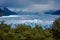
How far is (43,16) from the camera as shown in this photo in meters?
15.8

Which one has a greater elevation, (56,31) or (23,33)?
(23,33)

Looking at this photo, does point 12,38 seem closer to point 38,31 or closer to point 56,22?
Answer: point 38,31

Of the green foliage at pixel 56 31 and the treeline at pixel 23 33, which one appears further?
the green foliage at pixel 56 31

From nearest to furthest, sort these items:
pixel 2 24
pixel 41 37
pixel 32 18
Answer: pixel 41 37, pixel 2 24, pixel 32 18

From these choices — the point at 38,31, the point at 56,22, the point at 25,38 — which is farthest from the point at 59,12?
the point at 25,38

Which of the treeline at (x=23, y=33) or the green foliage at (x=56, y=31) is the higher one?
the treeline at (x=23, y=33)

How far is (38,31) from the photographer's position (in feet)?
38.0

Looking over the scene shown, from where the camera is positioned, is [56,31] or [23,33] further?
[56,31]

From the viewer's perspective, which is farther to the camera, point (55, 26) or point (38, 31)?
point (55, 26)

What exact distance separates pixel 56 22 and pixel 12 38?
155 inches

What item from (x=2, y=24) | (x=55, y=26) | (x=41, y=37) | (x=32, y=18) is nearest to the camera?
(x=41, y=37)

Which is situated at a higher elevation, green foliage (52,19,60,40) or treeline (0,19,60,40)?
treeline (0,19,60,40)

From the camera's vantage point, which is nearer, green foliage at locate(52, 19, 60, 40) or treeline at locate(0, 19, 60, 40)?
treeline at locate(0, 19, 60, 40)

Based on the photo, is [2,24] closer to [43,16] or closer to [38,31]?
[38,31]
